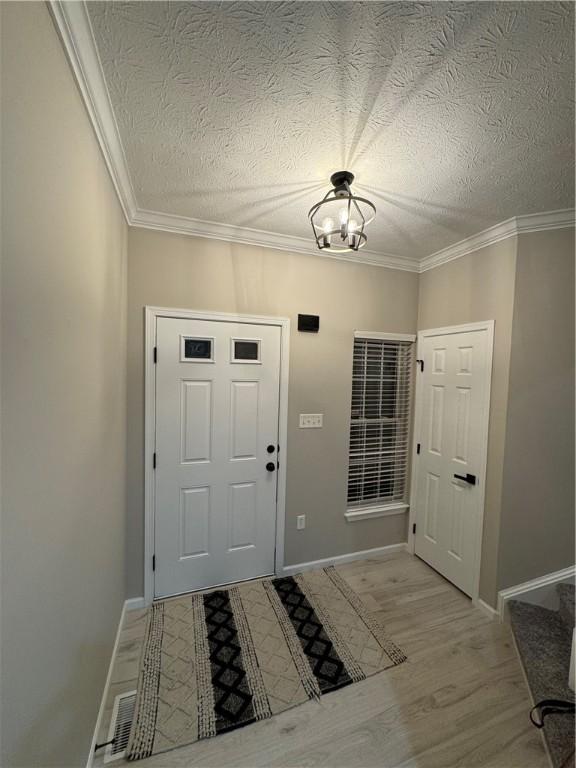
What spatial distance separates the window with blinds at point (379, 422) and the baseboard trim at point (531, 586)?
0.96 metres

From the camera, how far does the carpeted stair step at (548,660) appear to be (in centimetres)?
136

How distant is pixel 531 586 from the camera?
214 centimetres

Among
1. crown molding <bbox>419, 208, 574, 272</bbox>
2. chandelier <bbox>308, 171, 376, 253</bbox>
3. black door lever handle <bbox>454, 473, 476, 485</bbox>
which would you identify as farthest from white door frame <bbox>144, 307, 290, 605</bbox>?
black door lever handle <bbox>454, 473, 476, 485</bbox>

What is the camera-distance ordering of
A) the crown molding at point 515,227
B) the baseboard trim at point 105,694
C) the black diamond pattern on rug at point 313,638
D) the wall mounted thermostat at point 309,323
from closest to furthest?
1. the baseboard trim at point 105,694
2. the black diamond pattern on rug at point 313,638
3. the crown molding at point 515,227
4. the wall mounted thermostat at point 309,323

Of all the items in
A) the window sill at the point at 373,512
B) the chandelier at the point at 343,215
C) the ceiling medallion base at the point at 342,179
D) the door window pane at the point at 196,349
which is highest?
the ceiling medallion base at the point at 342,179

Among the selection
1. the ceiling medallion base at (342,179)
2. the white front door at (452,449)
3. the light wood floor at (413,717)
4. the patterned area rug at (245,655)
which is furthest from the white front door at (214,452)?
the white front door at (452,449)

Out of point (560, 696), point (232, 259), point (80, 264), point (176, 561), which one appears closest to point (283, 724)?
point (176, 561)

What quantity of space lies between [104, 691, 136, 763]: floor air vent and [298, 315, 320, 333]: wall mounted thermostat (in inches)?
94.8

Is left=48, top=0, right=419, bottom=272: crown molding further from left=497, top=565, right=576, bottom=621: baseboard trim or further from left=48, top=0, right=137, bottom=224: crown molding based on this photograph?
left=497, top=565, right=576, bottom=621: baseboard trim

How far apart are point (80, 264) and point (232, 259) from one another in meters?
1.30

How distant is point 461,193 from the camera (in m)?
1.72

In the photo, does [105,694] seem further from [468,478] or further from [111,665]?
[468,478]

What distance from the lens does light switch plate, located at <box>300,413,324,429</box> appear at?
2461mm

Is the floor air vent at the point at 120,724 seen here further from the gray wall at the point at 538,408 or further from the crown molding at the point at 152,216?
the crown molding at the point at 152,216
